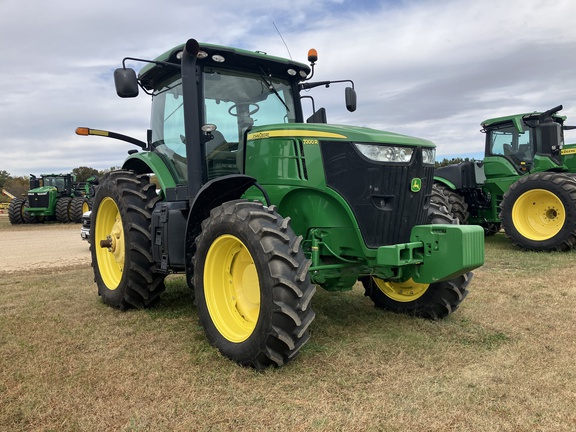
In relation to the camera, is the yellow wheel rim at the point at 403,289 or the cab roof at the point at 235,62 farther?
the yellow wheel rim at the point at 403,289

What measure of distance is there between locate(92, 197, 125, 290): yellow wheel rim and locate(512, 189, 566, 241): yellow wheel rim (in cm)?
763

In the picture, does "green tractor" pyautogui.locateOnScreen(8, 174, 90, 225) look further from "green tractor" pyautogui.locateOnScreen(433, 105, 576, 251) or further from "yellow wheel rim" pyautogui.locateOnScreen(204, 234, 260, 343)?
"yellow wheel rim" pyautogui.locateOnScreen(204, 234, 260, 343)

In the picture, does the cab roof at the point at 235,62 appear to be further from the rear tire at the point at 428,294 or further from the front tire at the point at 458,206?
the front tire at the point at 458,206

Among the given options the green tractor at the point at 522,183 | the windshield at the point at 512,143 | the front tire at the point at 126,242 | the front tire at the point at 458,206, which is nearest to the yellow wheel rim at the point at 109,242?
the front tire at the point at 126,242

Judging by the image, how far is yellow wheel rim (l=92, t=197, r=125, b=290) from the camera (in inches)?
217

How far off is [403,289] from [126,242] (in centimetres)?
278

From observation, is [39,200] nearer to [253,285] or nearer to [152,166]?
[152,166]

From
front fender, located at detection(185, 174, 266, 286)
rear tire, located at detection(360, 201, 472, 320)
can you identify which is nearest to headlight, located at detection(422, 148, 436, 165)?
rear tire, located at detection(360, 201, 472, 320)

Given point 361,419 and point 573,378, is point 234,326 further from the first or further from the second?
point 573,378

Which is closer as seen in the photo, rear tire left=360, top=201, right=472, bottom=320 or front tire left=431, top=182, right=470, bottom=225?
rear tire left=360, top=201, right=472, bottom=320

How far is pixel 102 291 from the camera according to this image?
5.61 metres

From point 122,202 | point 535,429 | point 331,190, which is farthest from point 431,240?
point 122,202

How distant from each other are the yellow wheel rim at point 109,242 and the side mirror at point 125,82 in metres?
1.61

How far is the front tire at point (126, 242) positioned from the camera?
5.01 meters
